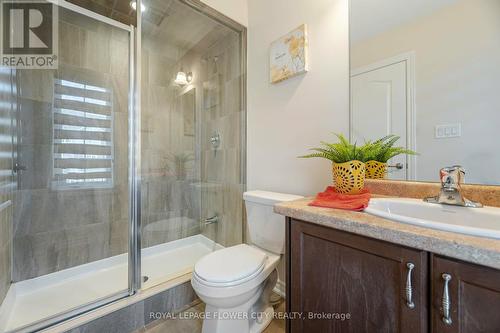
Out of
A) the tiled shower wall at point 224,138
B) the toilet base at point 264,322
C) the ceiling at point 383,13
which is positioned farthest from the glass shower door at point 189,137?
the ceiling at point 383,13

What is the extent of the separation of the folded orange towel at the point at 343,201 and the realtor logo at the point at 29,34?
2.06 metres

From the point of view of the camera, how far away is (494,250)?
44cm

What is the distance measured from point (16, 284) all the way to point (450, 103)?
2680mm

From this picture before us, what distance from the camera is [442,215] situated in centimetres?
78

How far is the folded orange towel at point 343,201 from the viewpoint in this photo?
802 mm

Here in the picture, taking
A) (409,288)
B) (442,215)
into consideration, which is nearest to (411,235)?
(409,288)

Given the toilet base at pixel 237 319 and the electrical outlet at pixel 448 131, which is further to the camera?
the toilet base at pixel 237 319

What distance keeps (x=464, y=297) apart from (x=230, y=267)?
0.88 meters

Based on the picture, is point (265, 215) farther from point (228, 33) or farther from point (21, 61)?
point (21, 61)

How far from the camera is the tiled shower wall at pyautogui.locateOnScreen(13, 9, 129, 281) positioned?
1.54 m

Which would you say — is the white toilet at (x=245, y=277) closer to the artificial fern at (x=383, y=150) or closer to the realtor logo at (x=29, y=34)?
the artificial fern at (x=383, y=150)

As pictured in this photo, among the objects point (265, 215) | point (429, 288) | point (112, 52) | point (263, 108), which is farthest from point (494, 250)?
point (112, 52)

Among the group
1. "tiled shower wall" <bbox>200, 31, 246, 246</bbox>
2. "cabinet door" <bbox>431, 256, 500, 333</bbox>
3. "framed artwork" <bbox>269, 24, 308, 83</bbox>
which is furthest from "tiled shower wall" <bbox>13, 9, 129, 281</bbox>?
"cabinet door" <bbox>431, 256, 500, 333</bbox>

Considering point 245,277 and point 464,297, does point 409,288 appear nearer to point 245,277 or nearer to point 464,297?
point 464,297
